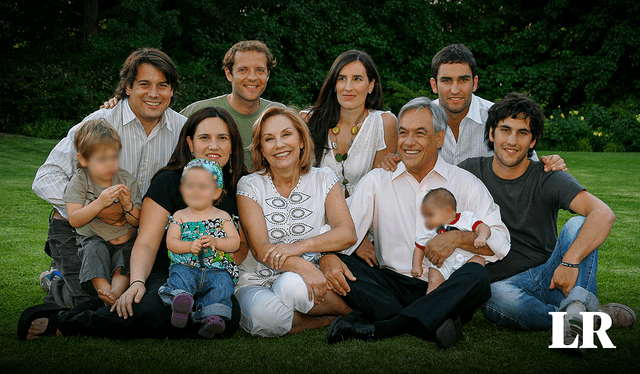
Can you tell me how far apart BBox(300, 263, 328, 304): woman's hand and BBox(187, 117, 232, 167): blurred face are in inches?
38.9

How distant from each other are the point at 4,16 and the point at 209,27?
6.82 meters

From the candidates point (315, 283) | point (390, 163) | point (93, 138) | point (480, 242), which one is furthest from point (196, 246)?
point (480, 242)

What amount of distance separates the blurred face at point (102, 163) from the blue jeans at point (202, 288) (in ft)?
2.89

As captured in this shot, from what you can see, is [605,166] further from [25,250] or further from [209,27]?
[209,27]

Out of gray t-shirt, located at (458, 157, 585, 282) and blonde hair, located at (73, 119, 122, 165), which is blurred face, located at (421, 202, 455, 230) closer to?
gray t-shirt, located at (458, 157, 585, 282)

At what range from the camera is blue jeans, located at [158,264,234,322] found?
10.8ft

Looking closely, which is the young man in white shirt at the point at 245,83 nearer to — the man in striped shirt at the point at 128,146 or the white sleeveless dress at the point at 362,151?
the man in striped shirt at the point at 128,146

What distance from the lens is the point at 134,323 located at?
3305 mm

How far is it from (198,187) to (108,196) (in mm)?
591

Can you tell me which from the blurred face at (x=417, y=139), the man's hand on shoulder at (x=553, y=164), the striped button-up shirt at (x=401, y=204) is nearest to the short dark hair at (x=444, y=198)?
the striped button-up shirt at (x=401, y=204)

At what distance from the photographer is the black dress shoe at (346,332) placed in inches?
131

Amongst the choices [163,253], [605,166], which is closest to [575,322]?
[163,253]

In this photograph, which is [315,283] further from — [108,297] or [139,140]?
[139,140]

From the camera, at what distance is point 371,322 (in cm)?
353
